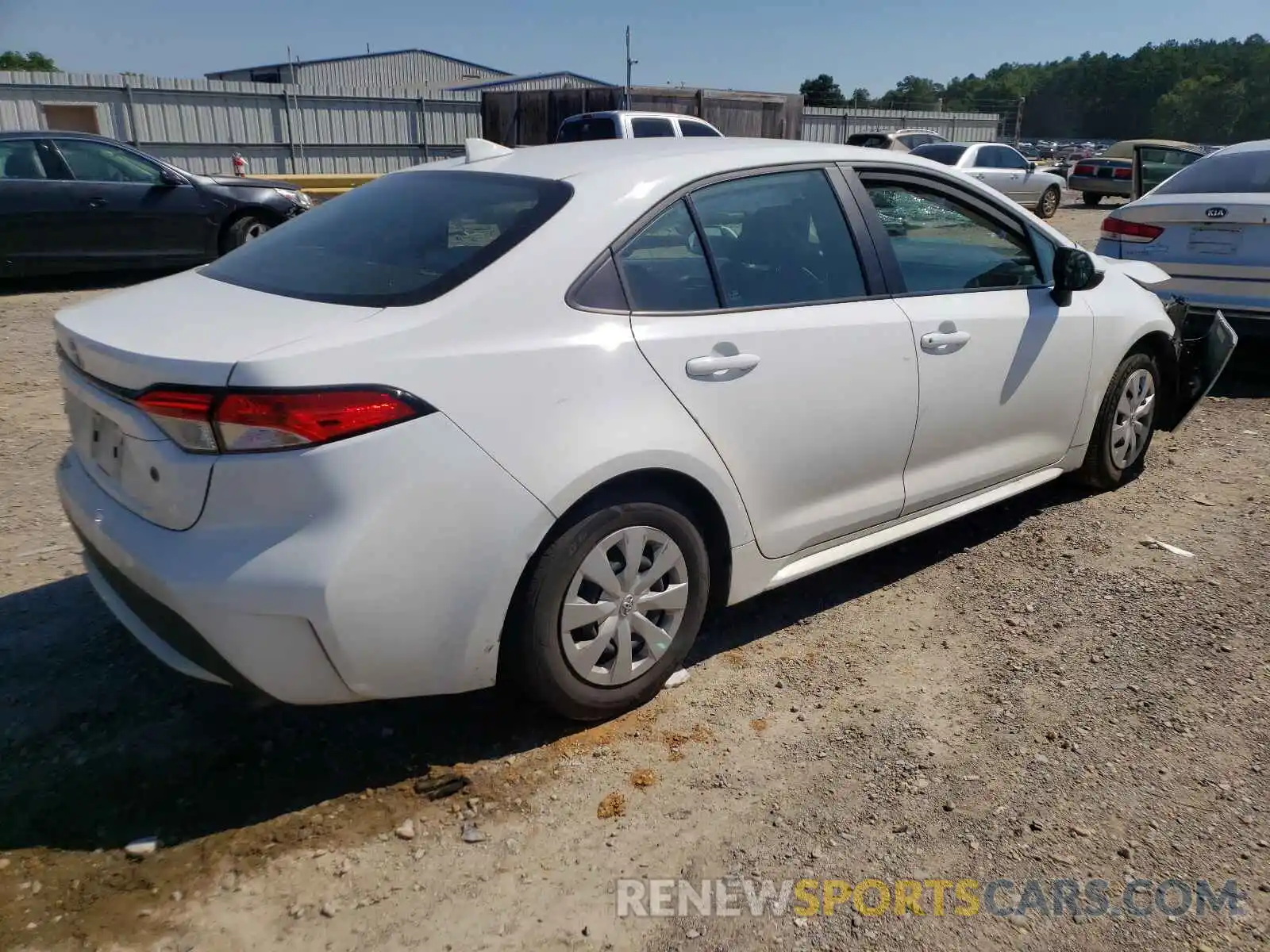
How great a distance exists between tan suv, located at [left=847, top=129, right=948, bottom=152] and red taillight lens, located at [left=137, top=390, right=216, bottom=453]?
17.6 m

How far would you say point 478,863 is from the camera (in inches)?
98.7

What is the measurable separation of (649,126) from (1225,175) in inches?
421

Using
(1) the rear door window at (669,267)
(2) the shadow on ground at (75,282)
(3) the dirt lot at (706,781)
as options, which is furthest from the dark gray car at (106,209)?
(1) the rear door window at (669,267)

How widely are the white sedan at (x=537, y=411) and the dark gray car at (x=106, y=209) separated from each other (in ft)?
27.0

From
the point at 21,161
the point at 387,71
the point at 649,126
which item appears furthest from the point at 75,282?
the point at 387,71

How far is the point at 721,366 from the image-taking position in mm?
3025

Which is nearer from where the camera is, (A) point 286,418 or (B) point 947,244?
(A) point 286,418

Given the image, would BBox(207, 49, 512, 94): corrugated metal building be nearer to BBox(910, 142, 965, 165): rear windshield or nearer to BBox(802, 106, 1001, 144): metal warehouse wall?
BBox(802, 106, 1001, 144): metal warehouse wall

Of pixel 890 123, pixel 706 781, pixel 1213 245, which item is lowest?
pixel 706 781

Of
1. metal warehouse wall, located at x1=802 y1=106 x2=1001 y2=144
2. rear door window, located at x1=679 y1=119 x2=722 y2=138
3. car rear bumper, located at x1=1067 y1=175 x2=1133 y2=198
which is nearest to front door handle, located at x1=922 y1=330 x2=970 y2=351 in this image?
rear door window, located at x1=679 y1=119 x2=722 y2=138

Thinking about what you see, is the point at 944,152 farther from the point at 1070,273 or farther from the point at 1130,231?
the point at 1070,273

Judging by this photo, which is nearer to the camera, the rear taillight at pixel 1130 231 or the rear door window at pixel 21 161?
the rear taillight at pixel 1130 231

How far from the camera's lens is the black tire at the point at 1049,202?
67.2 feet

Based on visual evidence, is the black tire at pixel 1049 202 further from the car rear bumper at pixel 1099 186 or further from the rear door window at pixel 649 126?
the rear door window at pixel 649 126
